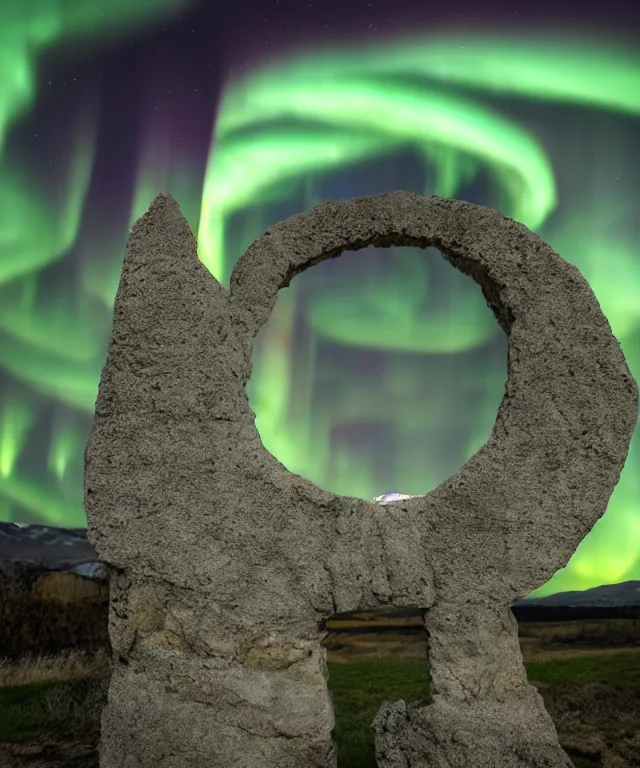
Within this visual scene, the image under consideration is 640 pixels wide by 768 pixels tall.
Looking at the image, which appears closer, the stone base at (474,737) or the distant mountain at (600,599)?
the stone base at (474,737)

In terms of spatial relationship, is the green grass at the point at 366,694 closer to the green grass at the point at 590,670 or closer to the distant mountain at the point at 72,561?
the green grass at the point at 590,670

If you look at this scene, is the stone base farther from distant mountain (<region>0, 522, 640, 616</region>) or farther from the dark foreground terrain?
distant mountain (<region>0, 522, 640, 616</region>)

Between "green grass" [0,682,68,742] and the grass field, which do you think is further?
"green grass" [0,682,68,742]

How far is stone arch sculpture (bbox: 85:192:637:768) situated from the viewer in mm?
3391

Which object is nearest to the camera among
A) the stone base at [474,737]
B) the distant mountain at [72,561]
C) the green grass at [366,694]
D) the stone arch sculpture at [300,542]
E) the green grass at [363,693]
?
the stone base at [474,737]

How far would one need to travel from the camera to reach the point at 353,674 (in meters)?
8.98

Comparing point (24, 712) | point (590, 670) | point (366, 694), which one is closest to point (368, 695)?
point (366, 694)

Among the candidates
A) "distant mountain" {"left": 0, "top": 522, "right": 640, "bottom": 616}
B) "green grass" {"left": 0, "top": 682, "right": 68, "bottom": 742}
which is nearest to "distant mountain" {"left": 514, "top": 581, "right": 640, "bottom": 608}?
"distant mountain" {"left": 0, "top": 522, "right": 640, "bottom": 616}

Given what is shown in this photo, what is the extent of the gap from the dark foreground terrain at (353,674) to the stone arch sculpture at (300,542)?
2.38 m

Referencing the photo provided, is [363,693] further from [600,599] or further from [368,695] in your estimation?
[600,599]

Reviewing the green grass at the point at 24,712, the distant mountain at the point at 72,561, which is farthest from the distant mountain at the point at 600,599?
the green grass at the point at 24,712

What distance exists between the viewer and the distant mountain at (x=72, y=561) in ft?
37.8

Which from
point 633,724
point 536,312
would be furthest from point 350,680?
point 536,312

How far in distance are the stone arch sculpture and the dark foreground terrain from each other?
7.81 ft
